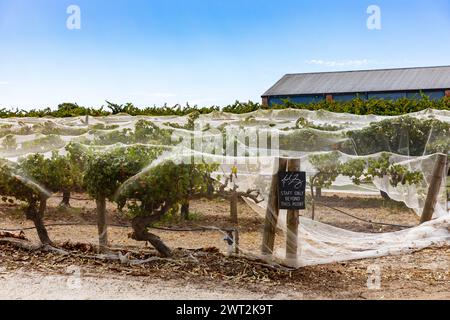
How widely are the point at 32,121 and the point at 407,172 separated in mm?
8022

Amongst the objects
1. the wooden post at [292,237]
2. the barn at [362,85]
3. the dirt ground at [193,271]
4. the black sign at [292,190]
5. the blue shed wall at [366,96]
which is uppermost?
the barn at [362,85]

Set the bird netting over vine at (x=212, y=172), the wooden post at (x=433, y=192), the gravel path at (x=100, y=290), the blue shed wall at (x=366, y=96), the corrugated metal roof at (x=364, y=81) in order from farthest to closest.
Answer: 1. the corrugated metal roof at (x=364, y=81)
2. the blue shed wall at (x=366, y=96)
3. the wooden post at (x=433, y=192)
4. the bird netting over vine at (x=212, y=172)
5. the gravel path at (x=100, y=290)

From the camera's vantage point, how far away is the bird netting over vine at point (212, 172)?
6848mm

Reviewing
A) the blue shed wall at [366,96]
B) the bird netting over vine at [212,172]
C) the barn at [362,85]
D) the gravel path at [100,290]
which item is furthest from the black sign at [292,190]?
the barn at [362,85]

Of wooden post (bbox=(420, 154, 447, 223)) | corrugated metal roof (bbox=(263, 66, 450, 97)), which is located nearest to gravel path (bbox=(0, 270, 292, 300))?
wooden post (bbox=(420, 154, 447, 223))

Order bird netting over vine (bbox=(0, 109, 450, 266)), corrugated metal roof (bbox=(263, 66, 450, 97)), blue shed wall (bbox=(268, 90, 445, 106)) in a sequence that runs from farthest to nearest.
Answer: corrugated metal roof (bbox=(263, 66, 450, 97)), blue shed wall (bbox=(268, 90, 445, 106)), bird netting over vine (bbox=(0, 109, 450, 266))

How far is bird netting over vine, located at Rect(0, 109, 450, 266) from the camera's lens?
6848mm

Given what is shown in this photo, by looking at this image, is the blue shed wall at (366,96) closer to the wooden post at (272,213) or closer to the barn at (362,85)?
the barn at (362,85)

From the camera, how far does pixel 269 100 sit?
3616cm

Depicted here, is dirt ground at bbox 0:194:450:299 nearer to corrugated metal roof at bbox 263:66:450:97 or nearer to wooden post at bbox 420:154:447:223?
wooden post at bbox 420:154:447:223

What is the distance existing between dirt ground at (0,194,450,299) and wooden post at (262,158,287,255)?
0.18 meters

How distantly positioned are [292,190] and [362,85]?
29.4 metres
